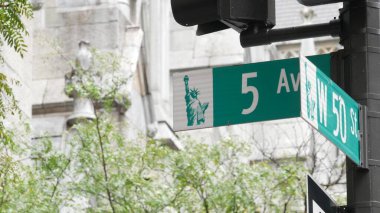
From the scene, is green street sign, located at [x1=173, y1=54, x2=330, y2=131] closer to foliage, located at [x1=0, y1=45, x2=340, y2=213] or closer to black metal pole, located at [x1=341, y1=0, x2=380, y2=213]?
black metal pole, located at [x1=341, y1=0, x2=380, y2=213]

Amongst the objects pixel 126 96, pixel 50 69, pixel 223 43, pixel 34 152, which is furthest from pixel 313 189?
pixel 223 43

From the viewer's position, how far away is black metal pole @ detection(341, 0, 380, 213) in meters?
6.14

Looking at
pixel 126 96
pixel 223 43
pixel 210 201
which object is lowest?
pixel 210 201

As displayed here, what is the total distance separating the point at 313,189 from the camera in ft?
20.5

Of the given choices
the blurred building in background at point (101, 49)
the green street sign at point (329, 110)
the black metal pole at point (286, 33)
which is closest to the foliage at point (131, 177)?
the blurred building in background at point (101, 49)

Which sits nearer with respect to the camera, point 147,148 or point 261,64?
point 261,64

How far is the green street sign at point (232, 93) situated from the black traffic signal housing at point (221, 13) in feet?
0.75

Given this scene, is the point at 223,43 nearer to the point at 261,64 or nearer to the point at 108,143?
the point at 108,143

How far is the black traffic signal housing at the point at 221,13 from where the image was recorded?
231 inches

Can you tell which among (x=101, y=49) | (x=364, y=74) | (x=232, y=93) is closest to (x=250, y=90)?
(x=232, y=93)

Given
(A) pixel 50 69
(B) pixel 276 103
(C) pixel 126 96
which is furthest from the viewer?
(A) pixel 50 69

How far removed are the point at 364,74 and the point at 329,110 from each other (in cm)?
48

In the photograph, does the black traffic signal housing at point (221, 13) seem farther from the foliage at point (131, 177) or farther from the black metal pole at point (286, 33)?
the foliage at point (131, 177)

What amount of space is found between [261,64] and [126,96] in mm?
12452
